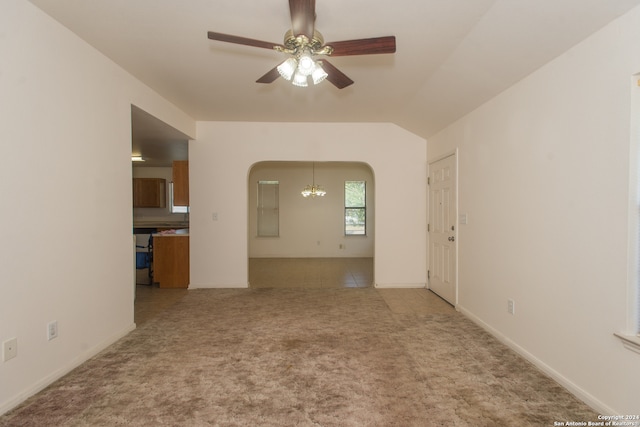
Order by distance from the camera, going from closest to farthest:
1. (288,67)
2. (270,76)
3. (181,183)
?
(288,67)
(270,76)
(181,183)

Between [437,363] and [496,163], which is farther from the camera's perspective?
[496,163]

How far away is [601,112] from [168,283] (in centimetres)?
548

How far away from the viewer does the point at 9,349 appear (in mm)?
1893

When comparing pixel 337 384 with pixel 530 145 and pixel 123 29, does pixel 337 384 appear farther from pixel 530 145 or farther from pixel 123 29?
pixel 123 29

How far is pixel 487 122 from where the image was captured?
10.3 ft

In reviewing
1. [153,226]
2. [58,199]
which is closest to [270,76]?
[58,199]

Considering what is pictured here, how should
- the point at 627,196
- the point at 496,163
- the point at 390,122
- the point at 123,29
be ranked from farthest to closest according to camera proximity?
the point at 390,122, the point at 496,163, the point at 123,29, the point at 627,196

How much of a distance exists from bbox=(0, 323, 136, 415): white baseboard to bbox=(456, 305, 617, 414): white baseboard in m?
3.59

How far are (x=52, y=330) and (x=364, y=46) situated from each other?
9.55ft

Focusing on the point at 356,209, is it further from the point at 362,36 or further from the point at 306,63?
the point at 306,63

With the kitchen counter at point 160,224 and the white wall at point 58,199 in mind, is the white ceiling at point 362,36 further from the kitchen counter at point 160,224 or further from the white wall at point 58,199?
the kitchen counter at point 160,224

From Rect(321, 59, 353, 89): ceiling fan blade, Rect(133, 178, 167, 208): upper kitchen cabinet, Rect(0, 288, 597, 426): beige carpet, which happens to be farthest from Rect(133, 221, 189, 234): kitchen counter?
Rect(321, 59, 353, 89): ceiling fan blade

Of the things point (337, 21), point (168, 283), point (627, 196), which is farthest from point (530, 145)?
point (168, 283)

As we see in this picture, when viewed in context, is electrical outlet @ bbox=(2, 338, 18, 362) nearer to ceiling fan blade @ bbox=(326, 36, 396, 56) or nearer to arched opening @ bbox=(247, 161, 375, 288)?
ceiling fan blade @ bbox=(326, 36, 396, 56)
